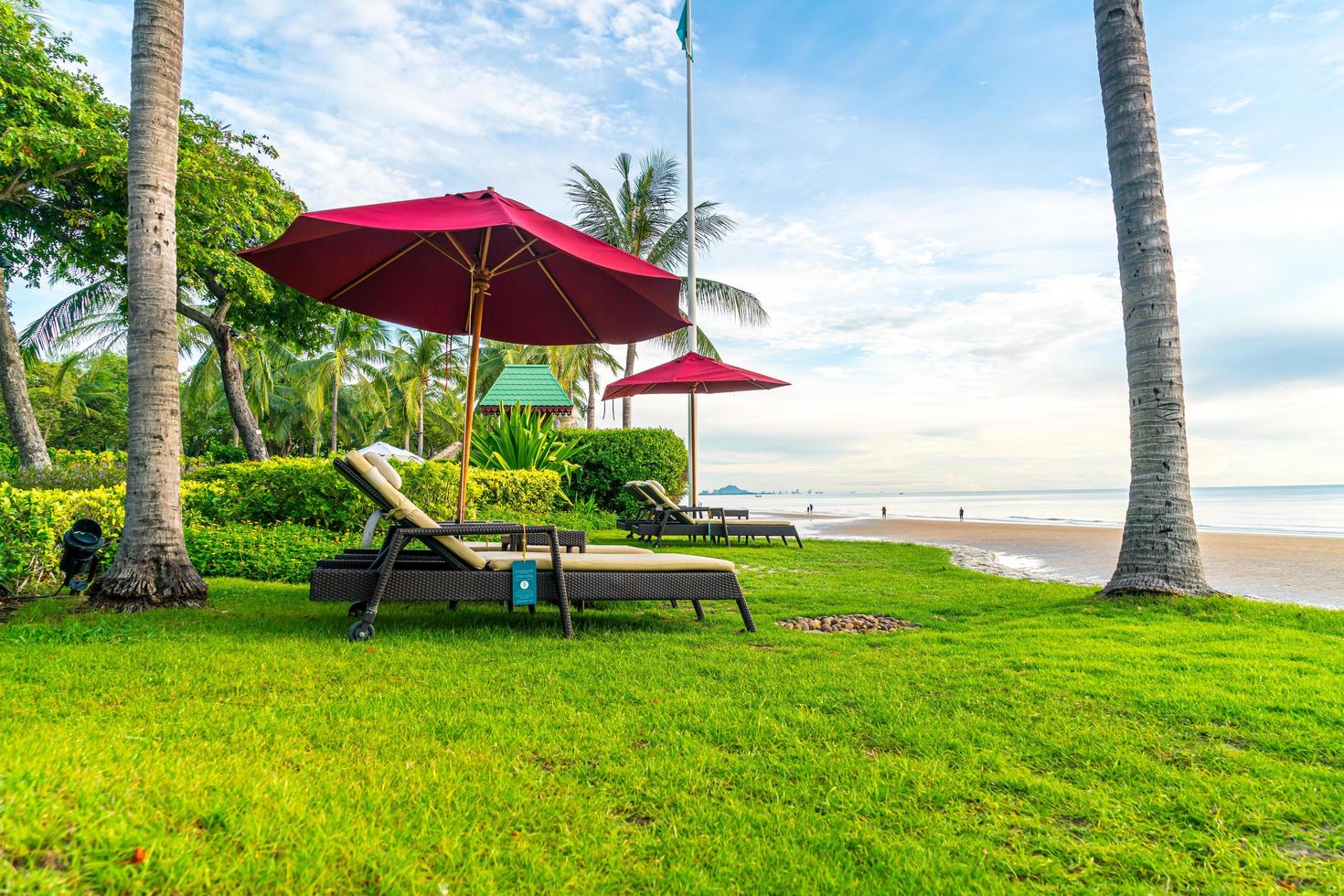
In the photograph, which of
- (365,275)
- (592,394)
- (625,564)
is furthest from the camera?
(592,394)

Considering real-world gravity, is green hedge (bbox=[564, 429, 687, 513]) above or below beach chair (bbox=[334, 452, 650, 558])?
above

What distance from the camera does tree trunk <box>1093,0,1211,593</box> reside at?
5.64m

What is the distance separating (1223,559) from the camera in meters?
11.3

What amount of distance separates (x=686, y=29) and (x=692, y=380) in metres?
11.2

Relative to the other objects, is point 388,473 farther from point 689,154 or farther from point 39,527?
point 689,154

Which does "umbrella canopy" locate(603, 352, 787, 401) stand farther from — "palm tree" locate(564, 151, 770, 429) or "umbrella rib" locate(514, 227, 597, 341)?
"palm tree" locate(564, 151, 770, 429)

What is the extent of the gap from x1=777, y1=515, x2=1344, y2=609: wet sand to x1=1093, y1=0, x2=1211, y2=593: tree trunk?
2344 mm

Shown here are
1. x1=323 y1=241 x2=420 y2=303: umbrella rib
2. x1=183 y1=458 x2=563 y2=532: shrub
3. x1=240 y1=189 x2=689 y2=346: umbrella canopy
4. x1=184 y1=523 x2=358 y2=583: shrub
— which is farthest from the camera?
x1=183 y1=458 x2=563 y2=532: shrub

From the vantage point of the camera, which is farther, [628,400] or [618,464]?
[628,400]

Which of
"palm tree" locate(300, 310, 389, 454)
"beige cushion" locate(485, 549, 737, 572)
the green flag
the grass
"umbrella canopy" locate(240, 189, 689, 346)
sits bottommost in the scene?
the grass

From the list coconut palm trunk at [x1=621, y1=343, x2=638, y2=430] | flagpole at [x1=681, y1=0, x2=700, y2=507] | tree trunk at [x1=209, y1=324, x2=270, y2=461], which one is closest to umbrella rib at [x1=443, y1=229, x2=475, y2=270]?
flagpole at [x1=681, y1=0, x2=700, y2=507]

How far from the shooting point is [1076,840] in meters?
A: 1.90

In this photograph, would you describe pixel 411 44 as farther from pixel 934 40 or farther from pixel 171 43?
pixel 934 40

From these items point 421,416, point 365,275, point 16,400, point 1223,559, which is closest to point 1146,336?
point 365,275
